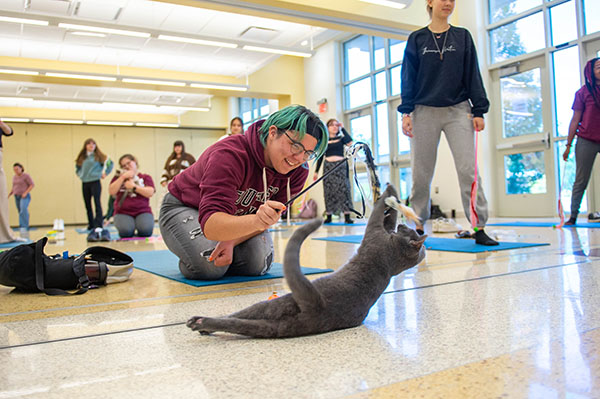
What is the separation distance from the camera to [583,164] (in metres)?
4.57

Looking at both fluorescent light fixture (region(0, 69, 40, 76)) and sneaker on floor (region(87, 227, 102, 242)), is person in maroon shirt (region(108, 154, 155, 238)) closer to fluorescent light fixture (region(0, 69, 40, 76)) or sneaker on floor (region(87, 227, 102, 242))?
sneaker on floor (region(87, 227, 102, 242))

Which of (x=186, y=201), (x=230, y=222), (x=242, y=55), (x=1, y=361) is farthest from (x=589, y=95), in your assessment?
(x=242, y=55)

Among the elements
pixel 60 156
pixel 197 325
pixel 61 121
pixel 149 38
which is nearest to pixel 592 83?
pixel 197 325

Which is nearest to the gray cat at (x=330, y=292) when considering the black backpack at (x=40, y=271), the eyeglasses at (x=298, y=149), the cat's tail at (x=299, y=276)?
the cat's tail at (x=299, y=276)

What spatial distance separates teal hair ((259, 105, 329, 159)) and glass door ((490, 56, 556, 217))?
5883 millimetres

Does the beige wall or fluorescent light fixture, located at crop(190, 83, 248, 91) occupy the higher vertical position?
fluorescent light fixture, located at crop(190, 83, 248, 91)

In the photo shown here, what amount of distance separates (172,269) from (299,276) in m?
1.66

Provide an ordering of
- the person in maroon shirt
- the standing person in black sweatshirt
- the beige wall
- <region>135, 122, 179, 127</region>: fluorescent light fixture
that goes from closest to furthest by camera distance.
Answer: the standing person in black sweatshirt
the person in maroon shirt
the beige wall
<region>135, 122, 179, 127</region>: fluorescent light fixture

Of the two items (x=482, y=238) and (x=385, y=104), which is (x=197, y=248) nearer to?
(x=482, y=238)

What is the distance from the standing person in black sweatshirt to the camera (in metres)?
2.95

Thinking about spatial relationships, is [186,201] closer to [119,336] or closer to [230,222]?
[230,222]

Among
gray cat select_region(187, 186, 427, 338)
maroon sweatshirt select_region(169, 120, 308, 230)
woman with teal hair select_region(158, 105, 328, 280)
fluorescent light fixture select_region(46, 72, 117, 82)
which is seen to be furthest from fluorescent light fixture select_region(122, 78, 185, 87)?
gray cat select_region(187, 186, 427, 338)

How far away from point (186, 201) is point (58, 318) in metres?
0.85

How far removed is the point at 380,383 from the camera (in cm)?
78
